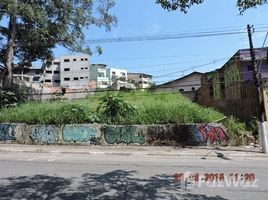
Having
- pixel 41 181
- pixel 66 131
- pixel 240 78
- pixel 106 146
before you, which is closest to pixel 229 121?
pixel 106 146

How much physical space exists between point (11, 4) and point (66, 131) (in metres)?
8.96

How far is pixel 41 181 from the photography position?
9.88 metres

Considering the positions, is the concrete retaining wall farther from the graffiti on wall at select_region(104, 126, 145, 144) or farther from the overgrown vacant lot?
the overgrown vacant lot

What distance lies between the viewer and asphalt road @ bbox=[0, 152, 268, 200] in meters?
8.30

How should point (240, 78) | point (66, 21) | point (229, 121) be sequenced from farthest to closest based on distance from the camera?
point (240, 78) → point (66, 21) → point (229, 121)

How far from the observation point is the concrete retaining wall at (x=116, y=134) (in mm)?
20891

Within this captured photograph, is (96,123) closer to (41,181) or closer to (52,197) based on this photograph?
(41,181)

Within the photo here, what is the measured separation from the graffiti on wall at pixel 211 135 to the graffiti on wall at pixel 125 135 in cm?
315

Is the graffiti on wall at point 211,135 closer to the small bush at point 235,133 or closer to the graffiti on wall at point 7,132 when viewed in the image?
the small bush at point 235,133

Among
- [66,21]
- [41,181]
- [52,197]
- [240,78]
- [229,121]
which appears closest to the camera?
[52,197]

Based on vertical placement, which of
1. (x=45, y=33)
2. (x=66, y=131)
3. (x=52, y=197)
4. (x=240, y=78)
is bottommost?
(x=52, y=197)
